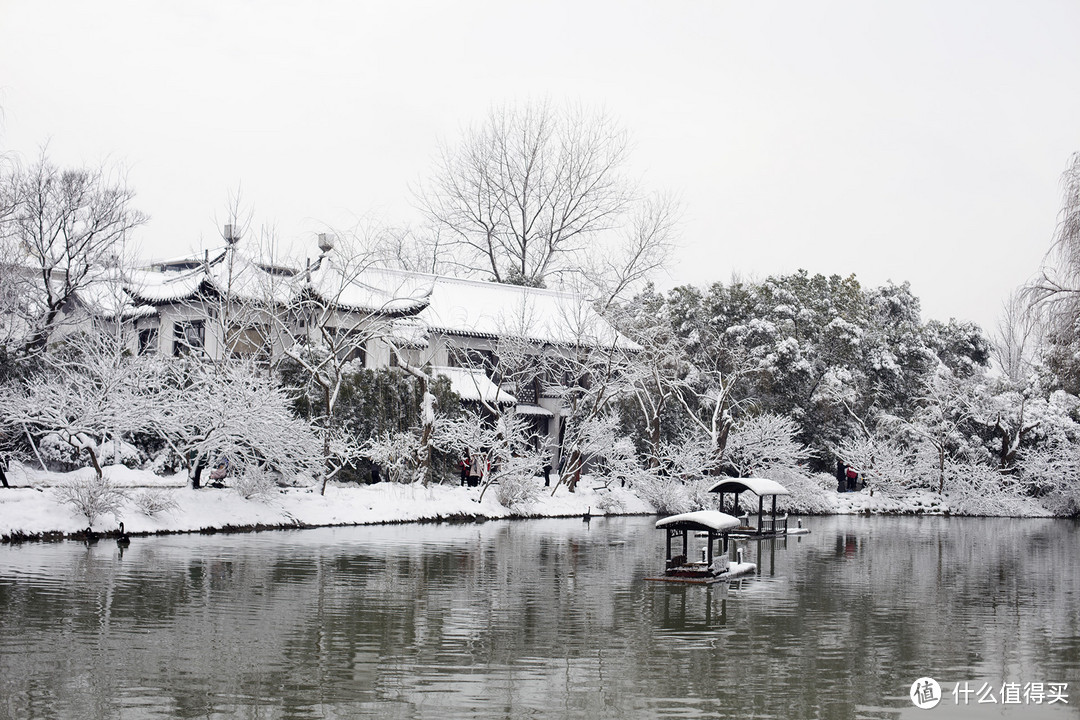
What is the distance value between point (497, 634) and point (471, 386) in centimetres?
3094

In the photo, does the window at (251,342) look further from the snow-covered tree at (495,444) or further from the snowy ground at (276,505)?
the snow-covered tree at (495,444)

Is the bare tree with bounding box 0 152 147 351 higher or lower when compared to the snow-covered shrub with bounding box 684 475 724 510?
higher

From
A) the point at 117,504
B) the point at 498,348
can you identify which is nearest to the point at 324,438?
the point at 117,504

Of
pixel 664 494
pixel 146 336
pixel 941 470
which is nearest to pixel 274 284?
pixel 146 336

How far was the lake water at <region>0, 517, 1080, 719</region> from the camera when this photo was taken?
10938 millimetres

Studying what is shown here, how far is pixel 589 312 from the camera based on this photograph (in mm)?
46125

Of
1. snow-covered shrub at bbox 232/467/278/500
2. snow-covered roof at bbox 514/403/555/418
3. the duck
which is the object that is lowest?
the duck

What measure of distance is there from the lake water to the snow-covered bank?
131 cm

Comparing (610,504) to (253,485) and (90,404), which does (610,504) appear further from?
(90,404)

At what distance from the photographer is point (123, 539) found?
23906 mm

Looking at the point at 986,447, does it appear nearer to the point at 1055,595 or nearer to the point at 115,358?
the point at 1055,595

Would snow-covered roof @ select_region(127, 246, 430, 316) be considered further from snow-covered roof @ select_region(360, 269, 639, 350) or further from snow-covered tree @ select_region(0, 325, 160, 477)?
snow-covered tree @ select_region(0, 325, 160, 477)

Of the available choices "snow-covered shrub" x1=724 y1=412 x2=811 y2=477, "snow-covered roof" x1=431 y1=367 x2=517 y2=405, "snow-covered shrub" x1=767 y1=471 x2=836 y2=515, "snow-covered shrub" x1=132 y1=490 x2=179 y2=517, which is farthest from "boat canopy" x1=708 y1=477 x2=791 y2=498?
"snow-covered shrub" x1=132 y1=490 x2=179 y2=517

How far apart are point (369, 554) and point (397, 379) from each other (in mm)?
14893
